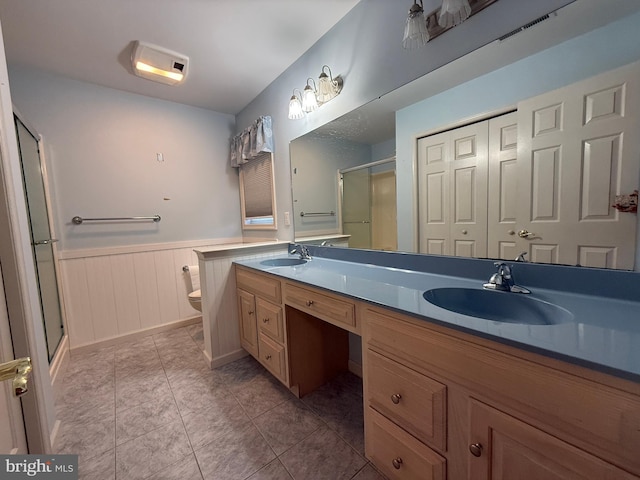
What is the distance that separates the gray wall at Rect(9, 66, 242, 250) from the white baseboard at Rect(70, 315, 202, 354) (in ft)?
2.87

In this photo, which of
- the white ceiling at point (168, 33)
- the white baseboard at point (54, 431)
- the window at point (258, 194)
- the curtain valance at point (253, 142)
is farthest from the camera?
the window at point (258, 194)

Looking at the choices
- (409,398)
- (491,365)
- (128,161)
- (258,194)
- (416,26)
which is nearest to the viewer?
(491,365)

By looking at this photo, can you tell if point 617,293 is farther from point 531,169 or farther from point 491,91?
point 491,91

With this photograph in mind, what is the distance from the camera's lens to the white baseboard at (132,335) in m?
2.22

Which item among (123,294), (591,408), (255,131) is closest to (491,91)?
(591,408)

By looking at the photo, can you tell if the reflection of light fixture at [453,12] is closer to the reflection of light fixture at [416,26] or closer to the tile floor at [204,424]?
the reflection of light fixture at [416,26]

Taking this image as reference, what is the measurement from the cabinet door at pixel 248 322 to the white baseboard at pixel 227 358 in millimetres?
95

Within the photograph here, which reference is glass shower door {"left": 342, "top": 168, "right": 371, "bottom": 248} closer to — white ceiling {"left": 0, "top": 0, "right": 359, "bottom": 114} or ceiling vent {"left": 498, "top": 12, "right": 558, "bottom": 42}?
ceiling vent {"left": 498, "top": 12, "right": 558, "bottom": 42}

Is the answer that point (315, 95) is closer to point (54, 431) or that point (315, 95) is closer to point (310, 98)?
point (310, 98)

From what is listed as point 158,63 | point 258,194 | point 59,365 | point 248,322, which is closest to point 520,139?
point 248,322

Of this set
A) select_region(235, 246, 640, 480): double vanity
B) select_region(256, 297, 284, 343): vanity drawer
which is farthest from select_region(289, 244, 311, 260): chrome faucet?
select_region(235, 246, 640, 480): double vanity

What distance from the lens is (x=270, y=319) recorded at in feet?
5.30

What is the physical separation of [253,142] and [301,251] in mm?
1229

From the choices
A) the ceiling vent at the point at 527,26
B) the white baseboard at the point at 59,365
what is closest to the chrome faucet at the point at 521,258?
the ceiling vent at the point at 527,26
